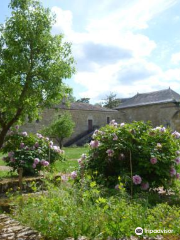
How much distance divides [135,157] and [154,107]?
30.5 metres

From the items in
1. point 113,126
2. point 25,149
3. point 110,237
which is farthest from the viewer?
point 25,149

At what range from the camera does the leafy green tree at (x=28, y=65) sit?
7.21 m

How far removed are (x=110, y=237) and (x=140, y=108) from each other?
3437 centimetres

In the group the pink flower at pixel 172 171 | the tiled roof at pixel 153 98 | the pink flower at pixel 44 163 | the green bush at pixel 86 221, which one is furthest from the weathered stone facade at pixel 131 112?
the green bush at pixel 86 221

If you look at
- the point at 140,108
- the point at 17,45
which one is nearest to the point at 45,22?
the point at 17,45

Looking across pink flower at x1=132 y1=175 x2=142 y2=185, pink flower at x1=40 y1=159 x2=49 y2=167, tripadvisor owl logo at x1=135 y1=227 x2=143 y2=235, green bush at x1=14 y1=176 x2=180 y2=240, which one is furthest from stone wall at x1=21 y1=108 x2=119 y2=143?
tripadvisor owl logo at x1=135 y1=227 x2=143 y2=235

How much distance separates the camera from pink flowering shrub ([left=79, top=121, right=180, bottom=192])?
5.01 m

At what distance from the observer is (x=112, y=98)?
170 feet

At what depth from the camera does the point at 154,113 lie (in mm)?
34781

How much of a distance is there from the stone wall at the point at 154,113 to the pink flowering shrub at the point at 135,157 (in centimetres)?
2667

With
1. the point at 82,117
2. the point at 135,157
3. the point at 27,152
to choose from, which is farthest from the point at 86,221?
the point at 82,117

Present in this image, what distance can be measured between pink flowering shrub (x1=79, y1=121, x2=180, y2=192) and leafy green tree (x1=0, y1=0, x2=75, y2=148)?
2.59 metres

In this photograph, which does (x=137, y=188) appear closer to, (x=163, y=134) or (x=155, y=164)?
(x=155, y=164)

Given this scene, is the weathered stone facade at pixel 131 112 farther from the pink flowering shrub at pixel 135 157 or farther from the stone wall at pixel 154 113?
the pink flowering shrub at pixel 135 157
